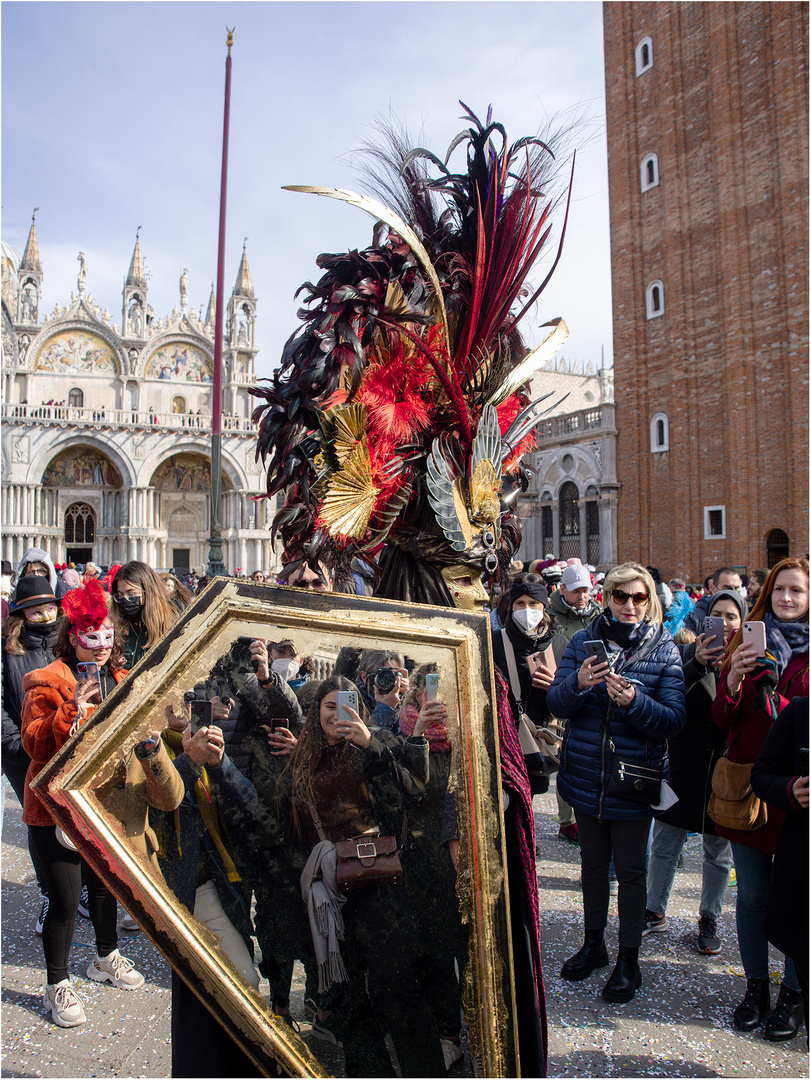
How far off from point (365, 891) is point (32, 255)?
43894 millimetres

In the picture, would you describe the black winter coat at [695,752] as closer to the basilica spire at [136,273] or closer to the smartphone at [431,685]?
the smartphone at [431,685]

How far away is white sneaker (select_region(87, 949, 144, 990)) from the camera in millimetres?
3383

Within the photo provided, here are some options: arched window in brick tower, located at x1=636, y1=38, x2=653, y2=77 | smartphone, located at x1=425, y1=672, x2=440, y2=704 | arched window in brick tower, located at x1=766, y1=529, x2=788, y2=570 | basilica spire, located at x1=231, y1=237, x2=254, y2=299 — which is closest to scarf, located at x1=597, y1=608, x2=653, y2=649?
smartphone, located at x1=425, y1=672, x2=440, y2=704

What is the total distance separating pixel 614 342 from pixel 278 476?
22325 mm

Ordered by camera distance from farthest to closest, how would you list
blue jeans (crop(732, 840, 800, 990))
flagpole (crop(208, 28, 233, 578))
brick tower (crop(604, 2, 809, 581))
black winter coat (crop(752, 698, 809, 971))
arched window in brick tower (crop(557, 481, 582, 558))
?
1. arched window in brick tower (crop(557, 481, 582, 558))
2. brick tower (crop(604, 2, 809, 581))
3. flagpole (crop(208, 28, 233, 578))
4. blue jeans (crop(732, 840, 800, 990))
5. black winter coat (crop(752, 698, 809, 971))

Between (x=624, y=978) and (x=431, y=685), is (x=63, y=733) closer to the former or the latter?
(x=431, y=685)

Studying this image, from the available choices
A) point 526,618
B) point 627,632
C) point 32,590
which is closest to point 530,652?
point 526,618

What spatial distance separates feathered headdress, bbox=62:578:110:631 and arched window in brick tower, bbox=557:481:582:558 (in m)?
21.1

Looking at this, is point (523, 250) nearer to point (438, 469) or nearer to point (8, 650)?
point (438, 469)

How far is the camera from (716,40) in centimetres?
1920

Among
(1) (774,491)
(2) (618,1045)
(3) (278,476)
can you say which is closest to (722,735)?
(2) (618,1045)

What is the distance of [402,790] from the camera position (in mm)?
1385

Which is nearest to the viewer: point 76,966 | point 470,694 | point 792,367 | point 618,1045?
point 470,694

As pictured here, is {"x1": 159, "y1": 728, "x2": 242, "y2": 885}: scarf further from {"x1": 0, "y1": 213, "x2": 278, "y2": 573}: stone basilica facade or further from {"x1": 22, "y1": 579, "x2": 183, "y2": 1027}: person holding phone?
{"x1": 0, "y1": 213, "x2": 278, "y2": 573}: stone basilica facade
